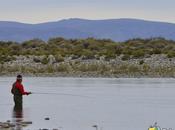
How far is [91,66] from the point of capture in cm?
6462

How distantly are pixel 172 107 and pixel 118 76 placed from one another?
3029cm

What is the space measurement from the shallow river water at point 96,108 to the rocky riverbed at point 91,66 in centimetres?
1774

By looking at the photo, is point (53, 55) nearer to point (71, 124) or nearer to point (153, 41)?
point (153, 41)

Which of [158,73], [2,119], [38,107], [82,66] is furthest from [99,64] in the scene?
[2,119]

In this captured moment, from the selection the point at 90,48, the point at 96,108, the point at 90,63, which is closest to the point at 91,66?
the point at 90,63

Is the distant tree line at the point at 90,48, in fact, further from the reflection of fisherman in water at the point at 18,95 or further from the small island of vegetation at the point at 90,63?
the reflection of fisherman in water at the point at 18,95

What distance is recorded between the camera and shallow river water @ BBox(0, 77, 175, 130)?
79.2 feet

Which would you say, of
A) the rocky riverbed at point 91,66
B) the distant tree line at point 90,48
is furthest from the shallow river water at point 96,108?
the distant tree line at point 90,48

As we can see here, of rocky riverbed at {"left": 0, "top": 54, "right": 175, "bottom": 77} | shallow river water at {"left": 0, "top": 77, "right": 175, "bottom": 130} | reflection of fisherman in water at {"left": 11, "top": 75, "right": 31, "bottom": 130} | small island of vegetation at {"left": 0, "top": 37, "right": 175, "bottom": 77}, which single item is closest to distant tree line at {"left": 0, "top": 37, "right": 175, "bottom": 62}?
small island of vegetation at {"left": 0, "top": 37, "right": 175, "bottom": 77}

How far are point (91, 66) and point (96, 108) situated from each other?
34694 millimetres

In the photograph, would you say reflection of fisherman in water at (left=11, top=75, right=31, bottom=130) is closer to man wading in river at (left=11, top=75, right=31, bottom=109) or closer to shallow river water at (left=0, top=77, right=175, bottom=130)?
man wading in river at (left=11, top=75, right=31, bottom=109)

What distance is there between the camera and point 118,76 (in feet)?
198

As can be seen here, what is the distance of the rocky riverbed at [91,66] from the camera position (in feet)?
203

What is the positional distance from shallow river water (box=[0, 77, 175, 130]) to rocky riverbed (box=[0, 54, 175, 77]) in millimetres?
17742
